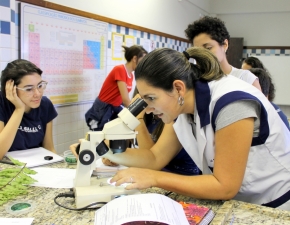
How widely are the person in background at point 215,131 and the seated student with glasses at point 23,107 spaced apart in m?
1.02

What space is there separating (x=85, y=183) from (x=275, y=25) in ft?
17.3

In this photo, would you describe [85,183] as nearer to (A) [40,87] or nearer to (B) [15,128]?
(B) [15,128]

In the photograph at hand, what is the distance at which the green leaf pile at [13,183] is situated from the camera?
43.2 inches

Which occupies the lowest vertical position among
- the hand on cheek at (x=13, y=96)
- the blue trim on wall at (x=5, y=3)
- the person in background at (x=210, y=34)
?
the hand on cheek at (x=13, y=96)

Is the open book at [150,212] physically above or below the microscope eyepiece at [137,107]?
below

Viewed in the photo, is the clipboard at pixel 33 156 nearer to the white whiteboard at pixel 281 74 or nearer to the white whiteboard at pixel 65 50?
the white whiteboard at pixel 65 50

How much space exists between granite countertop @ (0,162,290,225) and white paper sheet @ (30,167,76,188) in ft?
0.24

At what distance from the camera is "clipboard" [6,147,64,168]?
1.52 metres

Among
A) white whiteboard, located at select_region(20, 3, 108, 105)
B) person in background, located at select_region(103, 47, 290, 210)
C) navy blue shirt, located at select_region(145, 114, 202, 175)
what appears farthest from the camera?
white whiteboard, located at select_region(20, 3, 108, 105)

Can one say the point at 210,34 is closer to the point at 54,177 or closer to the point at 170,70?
the point at 170,70

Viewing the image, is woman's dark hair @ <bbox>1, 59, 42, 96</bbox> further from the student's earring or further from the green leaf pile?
the student's earring

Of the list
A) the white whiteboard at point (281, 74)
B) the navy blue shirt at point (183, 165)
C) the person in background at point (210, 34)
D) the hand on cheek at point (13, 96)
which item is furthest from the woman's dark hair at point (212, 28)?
the white whiteboard at point (281, 74)

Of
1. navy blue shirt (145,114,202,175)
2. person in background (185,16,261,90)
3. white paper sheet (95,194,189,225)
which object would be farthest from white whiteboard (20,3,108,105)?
white paper sheet (95,194,189,225)

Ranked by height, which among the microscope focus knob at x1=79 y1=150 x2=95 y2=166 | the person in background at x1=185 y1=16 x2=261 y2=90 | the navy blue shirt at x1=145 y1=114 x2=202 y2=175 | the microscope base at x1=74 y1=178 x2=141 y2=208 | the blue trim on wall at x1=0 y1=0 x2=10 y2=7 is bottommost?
the navy blue shirt at x1=145 y1=114 x2=202 y2=175
